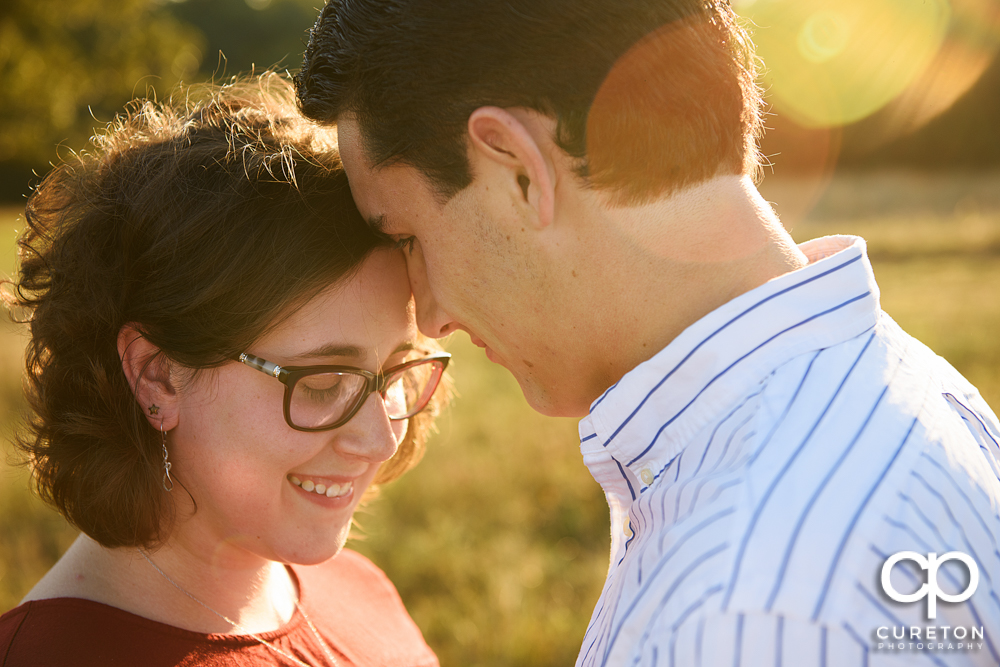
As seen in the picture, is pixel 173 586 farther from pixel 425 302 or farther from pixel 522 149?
pixel 522 149

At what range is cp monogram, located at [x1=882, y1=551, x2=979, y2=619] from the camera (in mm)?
1133

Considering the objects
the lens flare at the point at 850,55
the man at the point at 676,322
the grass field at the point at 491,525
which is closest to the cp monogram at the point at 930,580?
the man at the point at 676,322

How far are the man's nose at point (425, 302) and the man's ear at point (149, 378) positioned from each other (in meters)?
0.75

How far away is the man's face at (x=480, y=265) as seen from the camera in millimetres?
1782

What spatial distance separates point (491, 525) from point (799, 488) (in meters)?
4.50

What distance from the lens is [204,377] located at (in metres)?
2.01

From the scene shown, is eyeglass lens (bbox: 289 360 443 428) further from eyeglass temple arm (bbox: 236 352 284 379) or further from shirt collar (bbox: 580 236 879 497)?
shirt collar (bbox: 580 236 879 497)

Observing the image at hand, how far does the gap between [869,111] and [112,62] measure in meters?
27.9

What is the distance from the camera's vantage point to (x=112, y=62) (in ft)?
40.1

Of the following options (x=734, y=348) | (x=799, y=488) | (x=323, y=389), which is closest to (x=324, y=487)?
(x=323, y=389)

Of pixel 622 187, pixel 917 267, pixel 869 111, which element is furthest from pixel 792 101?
pixel 622 187

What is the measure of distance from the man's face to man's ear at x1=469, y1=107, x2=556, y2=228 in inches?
2.8

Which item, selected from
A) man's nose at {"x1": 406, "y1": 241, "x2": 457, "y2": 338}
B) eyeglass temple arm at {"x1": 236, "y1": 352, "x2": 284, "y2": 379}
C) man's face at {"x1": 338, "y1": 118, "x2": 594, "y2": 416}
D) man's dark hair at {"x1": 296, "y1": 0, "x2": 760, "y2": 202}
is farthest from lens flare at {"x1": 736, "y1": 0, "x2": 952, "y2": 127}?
eyeglass temple arm at {"x1": 236, "y1": 352, "x2": 284, "y2": 379}

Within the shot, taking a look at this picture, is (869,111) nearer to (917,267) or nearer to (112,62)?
(917,267)
